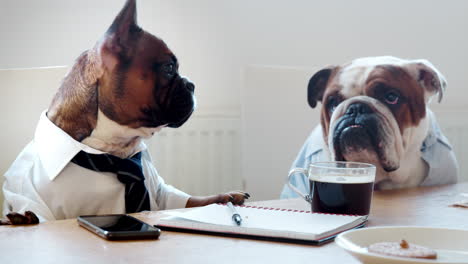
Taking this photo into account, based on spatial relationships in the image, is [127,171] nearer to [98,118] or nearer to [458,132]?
[98,118]

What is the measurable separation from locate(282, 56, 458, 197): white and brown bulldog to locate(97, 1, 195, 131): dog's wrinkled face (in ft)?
1.36

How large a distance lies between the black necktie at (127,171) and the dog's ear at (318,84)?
1.86 ft

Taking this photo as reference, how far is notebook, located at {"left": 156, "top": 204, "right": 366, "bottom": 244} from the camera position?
74 cm

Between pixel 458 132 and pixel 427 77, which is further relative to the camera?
pixel 458 132

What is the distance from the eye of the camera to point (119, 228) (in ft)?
2.57

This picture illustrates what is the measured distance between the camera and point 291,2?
2.47 m

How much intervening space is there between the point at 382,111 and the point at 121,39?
0.62 m

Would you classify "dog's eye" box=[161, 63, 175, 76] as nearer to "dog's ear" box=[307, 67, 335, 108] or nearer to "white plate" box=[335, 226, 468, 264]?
"dog's ear" box=[307, 67, 335, 108]

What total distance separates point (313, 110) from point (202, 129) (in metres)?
0.63

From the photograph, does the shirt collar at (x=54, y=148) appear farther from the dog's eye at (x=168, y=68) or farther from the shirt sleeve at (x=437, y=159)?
the shirt sleeve at (x=437, y=159)

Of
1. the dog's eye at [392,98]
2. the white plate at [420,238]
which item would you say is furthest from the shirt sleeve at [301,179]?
the white plate at [420,238]

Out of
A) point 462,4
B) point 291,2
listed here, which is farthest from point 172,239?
point 462,4

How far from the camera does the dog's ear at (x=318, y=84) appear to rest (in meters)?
1.55

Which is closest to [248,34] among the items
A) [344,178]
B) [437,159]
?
[437,159]
